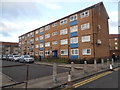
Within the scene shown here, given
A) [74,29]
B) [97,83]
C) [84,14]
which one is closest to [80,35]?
[74,29]

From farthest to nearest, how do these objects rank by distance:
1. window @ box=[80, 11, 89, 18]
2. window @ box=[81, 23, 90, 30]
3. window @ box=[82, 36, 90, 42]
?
window @ box=[80, 11, 89, 18]
window @ box=[81, 23, 90, 30]
window @ box=[82, 36, 90, 42]

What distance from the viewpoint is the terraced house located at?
22188mm

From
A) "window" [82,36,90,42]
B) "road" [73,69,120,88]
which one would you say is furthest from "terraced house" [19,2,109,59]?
"road" [73,69,120,88]

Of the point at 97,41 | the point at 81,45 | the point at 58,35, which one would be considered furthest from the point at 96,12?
the point at 58,35

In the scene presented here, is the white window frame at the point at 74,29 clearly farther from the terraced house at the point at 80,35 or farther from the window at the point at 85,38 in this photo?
the window at the point at 85,38

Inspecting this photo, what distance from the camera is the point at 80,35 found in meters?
24.2

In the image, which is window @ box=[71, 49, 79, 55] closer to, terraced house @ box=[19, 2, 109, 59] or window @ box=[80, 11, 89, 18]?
terraced house @ box=[19, 2, 109, 59]

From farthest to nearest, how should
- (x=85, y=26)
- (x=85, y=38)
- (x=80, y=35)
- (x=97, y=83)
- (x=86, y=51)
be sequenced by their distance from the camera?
(x=80, y=35)
(x=85, y=26)
(x=85, y=38)
(x=86, y=51)
(x=97, y=83)

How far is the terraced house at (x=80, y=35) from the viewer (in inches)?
874

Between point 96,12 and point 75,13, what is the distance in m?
5.12

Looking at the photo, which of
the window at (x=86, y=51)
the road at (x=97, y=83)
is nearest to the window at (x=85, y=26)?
the window at (x=86, y=51)

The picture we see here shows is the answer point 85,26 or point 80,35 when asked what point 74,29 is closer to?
point 80,35

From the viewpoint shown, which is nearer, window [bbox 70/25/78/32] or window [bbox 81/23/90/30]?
window [bbox 81/23/90/30]

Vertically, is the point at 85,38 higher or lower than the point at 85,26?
lower
